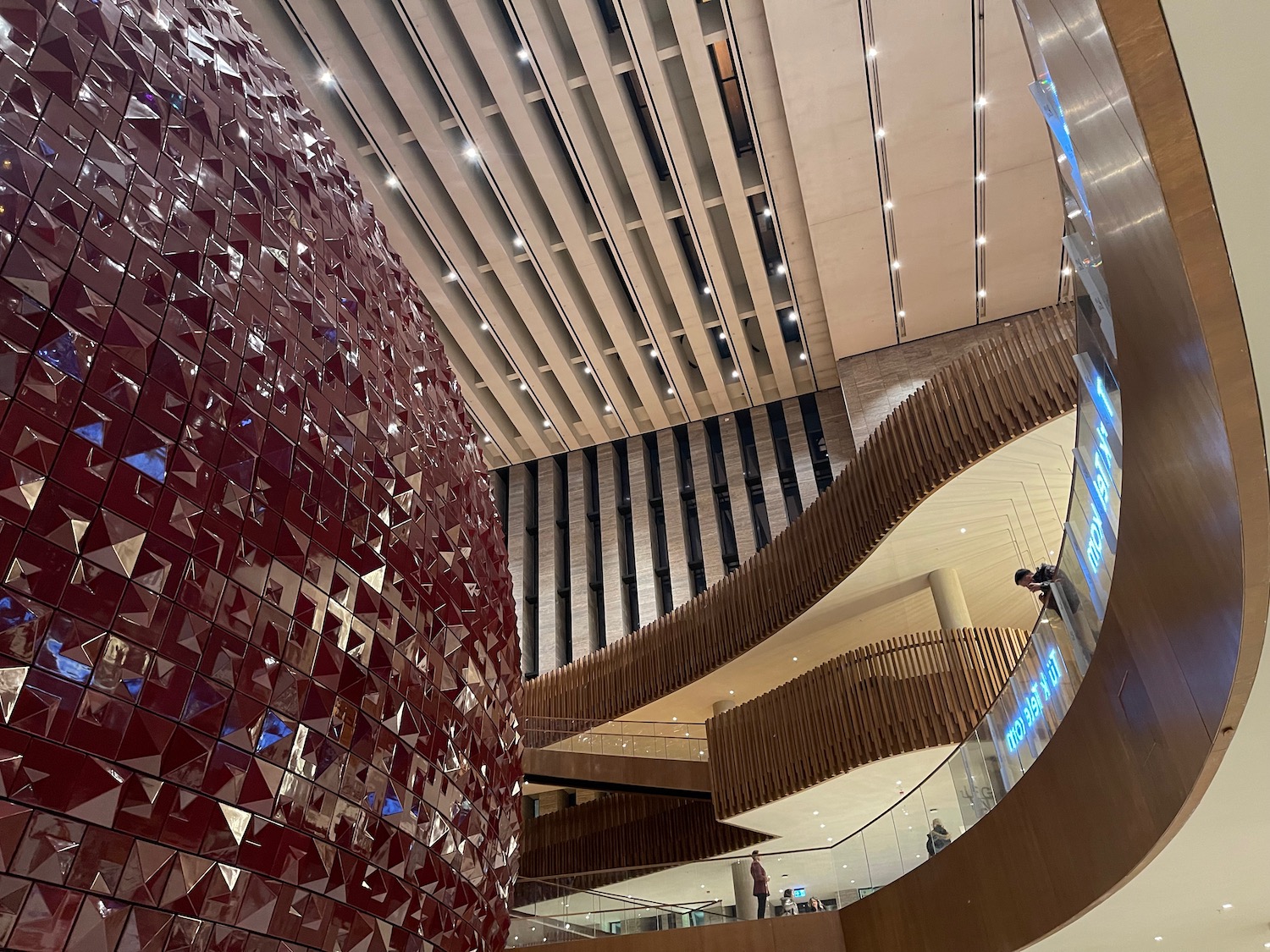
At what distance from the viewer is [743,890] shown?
43.6 ft

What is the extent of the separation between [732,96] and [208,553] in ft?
56.1

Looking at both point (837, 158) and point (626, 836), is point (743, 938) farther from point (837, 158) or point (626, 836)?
point (837, 158)

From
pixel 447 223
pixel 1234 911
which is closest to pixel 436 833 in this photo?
pixel 1234 911

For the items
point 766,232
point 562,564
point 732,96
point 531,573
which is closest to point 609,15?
point 732,96

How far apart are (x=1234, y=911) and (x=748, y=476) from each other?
18.7 m

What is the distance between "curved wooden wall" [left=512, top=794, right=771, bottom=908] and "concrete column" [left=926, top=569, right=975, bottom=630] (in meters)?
5.16

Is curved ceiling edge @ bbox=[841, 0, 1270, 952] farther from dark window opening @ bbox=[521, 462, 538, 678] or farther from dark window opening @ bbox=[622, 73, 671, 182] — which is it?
dark window opening @ bbox=[521, 462, 538, 678]

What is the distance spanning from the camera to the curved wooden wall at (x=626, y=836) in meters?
17.4

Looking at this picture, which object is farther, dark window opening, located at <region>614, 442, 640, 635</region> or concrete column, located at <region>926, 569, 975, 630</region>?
dark window opening, located at <region>614, 442, 640, 635</region>

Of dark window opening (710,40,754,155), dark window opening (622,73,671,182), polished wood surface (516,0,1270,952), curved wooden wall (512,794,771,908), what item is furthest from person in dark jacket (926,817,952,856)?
dark window opening (622,73,671,182)

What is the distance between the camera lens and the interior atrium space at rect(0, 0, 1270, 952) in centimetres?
232

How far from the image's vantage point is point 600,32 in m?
15.6

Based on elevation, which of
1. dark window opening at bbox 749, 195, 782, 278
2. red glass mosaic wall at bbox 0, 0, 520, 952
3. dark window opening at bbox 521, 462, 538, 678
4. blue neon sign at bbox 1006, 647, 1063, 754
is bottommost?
red glass mosaic wall at bbox 0, 0, 520, 952

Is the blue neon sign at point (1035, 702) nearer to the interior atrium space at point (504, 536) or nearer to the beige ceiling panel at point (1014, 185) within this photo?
the interior atrium space at point (504, 536)
